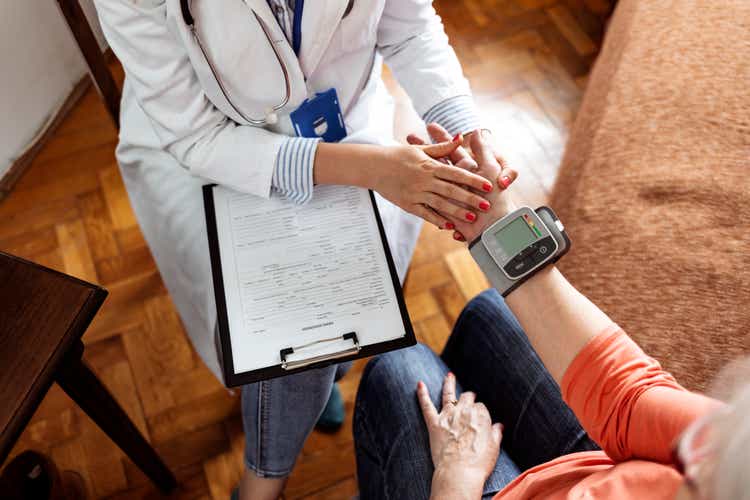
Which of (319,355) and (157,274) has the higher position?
(319,355)

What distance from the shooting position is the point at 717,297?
97cm

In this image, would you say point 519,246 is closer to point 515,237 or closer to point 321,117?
point 515,237

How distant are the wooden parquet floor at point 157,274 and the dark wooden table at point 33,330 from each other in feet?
2.10

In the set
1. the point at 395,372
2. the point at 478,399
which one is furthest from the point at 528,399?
the point at 395,372

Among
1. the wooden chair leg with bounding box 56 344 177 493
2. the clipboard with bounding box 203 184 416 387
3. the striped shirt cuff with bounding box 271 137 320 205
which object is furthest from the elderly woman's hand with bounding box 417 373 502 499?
the wooden chair leg with bounding box 56 344 177 493

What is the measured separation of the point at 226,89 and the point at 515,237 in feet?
1.56

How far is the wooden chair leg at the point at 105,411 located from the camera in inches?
32.4

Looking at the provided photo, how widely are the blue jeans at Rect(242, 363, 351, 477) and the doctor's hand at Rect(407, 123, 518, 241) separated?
33 cm

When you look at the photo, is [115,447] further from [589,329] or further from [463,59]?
[463,59]

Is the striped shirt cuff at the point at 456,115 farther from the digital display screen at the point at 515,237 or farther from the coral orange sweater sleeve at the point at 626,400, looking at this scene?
the coral orange sweater sleeve at the point at 626,400

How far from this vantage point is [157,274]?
1.57m

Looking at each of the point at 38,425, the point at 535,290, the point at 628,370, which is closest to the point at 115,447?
the point at 38,425

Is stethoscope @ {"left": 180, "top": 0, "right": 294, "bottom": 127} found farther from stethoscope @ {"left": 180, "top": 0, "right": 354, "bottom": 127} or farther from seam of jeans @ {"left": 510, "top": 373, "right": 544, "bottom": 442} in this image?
seam of jeans @ {"left": 510, "top": 373, "right": 544, "bottom": 442}

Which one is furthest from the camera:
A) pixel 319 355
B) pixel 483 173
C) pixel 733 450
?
pixel 483 173
